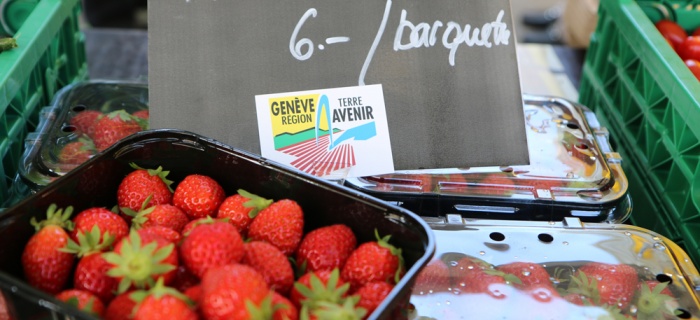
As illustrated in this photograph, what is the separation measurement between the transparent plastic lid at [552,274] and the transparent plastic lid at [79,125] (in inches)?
26.0

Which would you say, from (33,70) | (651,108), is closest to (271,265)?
(33,70)

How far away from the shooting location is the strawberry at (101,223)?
2.80ft

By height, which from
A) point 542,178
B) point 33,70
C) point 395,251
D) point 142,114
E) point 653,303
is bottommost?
point 653,303

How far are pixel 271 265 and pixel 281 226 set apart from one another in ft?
0.27

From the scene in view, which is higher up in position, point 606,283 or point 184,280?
point 184,280

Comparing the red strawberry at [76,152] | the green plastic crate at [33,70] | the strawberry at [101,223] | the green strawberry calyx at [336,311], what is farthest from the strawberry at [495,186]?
the green plastic crate at [33,70]

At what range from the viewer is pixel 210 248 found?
30.4 inches

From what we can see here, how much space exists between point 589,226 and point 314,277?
0.58 meters

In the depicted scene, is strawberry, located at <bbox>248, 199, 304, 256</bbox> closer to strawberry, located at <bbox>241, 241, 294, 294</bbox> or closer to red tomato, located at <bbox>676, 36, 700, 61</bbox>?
strawberry, located at <bbox>241, 241, 294, 294</bbox>

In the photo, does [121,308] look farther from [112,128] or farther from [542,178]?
[542,178]

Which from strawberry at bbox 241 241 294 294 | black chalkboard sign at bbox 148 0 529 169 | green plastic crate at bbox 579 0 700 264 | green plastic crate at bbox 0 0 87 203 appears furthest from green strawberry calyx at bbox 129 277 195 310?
green plastic crate at bbox 579 0 700 264

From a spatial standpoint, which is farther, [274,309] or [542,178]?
[542,178]

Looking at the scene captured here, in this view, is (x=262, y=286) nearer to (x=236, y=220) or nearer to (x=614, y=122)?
(x=236, y=220)

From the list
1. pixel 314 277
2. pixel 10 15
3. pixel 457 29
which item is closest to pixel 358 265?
pixel 314 277
